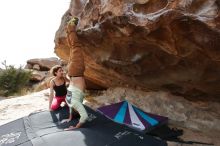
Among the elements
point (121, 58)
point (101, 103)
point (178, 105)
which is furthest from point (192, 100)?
point (101, 103)

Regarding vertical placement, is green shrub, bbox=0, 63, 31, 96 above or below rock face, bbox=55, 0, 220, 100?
below

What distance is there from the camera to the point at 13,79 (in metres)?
17.4

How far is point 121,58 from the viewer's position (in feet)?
21.3

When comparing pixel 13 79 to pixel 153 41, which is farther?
pixel 13 79

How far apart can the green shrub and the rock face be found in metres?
10.0

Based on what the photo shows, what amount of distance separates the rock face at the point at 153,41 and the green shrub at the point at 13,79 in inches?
394

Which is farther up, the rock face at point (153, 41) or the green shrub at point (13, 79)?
the rock face at point (153, 41)

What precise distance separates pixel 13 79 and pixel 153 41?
42.5 ft

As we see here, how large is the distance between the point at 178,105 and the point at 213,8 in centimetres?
277

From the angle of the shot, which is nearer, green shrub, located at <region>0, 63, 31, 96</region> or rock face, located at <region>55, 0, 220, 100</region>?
rock face, located at <region>55, 0, 220, 100</region>

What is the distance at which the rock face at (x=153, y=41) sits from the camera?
488 cm

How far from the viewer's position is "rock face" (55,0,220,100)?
4.88m

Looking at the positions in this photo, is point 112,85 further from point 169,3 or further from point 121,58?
point 169,3

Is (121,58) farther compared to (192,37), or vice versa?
(121,58)
